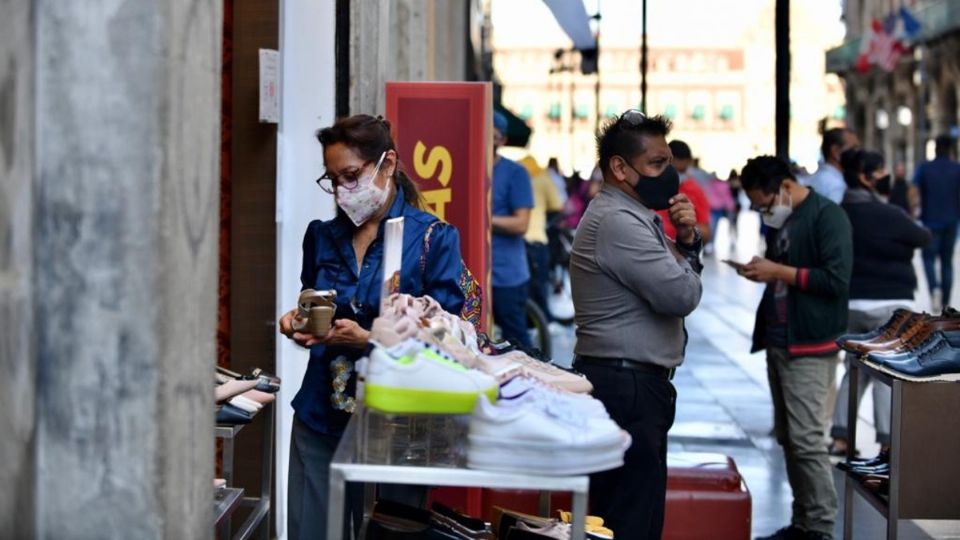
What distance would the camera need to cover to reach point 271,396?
506cm

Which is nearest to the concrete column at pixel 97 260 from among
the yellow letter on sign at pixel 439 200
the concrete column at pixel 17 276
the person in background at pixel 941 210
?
the concrete column at pixel 17 276

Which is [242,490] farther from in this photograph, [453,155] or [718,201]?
[718,201]

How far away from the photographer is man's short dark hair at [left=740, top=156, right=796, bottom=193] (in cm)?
716

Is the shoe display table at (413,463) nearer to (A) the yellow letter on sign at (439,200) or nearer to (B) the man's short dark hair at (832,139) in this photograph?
(A) the yellow letter on sign at (439,200)

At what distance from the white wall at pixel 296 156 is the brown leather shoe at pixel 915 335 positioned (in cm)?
235

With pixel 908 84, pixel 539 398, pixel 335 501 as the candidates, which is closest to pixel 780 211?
pixel 539 398

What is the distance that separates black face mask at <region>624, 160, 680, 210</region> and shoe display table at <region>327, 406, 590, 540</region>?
5.41ft

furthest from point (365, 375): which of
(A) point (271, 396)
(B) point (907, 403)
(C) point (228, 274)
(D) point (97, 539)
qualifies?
(C) point (228, 274)

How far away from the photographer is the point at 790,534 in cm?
736

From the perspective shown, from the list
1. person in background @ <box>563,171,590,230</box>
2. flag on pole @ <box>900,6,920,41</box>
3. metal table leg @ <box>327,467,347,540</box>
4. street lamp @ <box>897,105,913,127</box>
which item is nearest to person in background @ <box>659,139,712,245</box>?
metal table leg @ <box>327,467,347,540</box>

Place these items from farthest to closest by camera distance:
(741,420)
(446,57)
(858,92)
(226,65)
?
(858,92)
(446,57)
(741,420)
(226,65)

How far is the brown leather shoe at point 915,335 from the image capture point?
5668mm

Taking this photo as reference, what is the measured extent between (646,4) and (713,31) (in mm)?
113569

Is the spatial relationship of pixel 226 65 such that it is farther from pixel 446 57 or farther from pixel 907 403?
pixel 446 57
